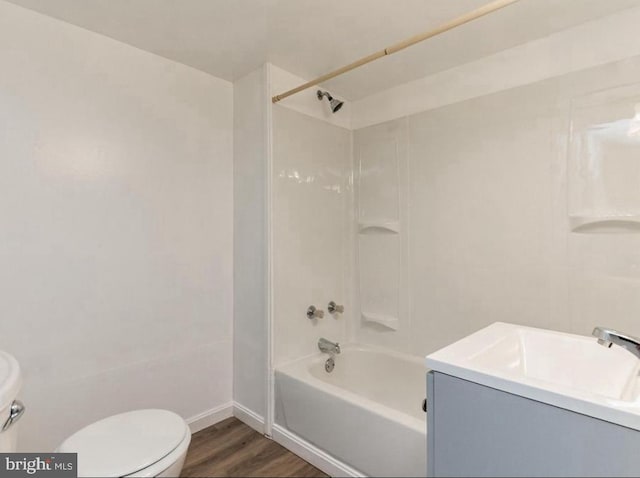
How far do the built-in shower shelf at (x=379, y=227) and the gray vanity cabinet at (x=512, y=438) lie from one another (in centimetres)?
143

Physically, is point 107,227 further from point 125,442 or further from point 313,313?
point 313,313

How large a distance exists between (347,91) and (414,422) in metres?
2.04

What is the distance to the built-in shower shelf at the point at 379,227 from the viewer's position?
2355 mm

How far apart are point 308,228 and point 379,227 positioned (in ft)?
1.63

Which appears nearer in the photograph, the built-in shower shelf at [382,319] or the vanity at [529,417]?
the vanity at [529,417]

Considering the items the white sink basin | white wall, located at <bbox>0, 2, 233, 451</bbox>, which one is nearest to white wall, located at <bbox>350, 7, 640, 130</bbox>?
white wall, located at <bbox>0, 2, 233, 451</bbox>

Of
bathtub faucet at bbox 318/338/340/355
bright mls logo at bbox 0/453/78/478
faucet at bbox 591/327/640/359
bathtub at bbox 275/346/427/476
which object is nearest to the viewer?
faucet at bbox 591/327/640/359

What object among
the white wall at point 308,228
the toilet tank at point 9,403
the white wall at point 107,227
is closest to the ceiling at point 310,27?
the white wall at point 107,227

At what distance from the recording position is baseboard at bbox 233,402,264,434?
2.10 meters

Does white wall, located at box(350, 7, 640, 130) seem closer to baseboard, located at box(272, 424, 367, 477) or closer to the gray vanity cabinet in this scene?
the gray vanity cabinet

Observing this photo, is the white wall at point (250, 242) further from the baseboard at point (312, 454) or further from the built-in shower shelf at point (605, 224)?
the built-in shower shelf at point (605, 224)

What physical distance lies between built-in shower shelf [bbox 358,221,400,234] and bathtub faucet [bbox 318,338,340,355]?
802 millimetres

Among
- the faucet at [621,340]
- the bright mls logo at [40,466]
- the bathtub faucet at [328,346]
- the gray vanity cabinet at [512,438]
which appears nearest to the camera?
the gray vanity cabinet at [512,438]

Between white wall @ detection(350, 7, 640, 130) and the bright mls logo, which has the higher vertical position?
white wall @ detection(350, 7, 640, 130)
